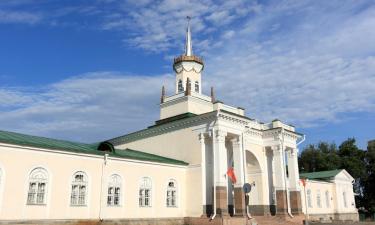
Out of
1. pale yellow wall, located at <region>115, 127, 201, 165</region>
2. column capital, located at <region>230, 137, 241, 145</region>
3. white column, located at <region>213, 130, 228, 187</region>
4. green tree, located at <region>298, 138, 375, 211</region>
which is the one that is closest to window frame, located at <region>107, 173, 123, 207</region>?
pale yellow wall, located at <region>115, 127, 201, 165</region>

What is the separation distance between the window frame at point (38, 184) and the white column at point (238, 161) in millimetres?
13946

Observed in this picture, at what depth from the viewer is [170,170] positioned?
90.7 feet

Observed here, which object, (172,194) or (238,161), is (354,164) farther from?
(172,194)

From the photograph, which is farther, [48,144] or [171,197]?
[171,197]

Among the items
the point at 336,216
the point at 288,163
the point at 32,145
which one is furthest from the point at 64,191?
the point at 336,216

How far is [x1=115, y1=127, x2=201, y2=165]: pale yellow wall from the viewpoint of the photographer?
2852 cm

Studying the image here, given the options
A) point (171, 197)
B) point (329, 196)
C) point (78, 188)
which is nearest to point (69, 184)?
point (78, 188)

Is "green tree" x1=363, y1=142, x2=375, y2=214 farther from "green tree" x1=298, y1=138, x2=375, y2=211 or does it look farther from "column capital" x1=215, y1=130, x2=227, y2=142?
"column capital" x1=215, y1=130, x2=227, y2=142

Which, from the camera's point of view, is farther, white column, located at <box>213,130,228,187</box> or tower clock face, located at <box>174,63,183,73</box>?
tower clock face, located at <box>174,63,183,73</box>

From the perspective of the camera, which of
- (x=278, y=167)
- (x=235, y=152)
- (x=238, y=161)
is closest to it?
(x=238, y=161)

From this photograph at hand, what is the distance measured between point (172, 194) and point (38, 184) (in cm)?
1059

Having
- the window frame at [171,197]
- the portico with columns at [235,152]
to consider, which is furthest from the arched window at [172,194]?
the portico with columns at [235,152]

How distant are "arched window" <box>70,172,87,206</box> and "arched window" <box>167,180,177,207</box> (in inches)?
281

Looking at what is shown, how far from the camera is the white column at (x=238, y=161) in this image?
27.9m
